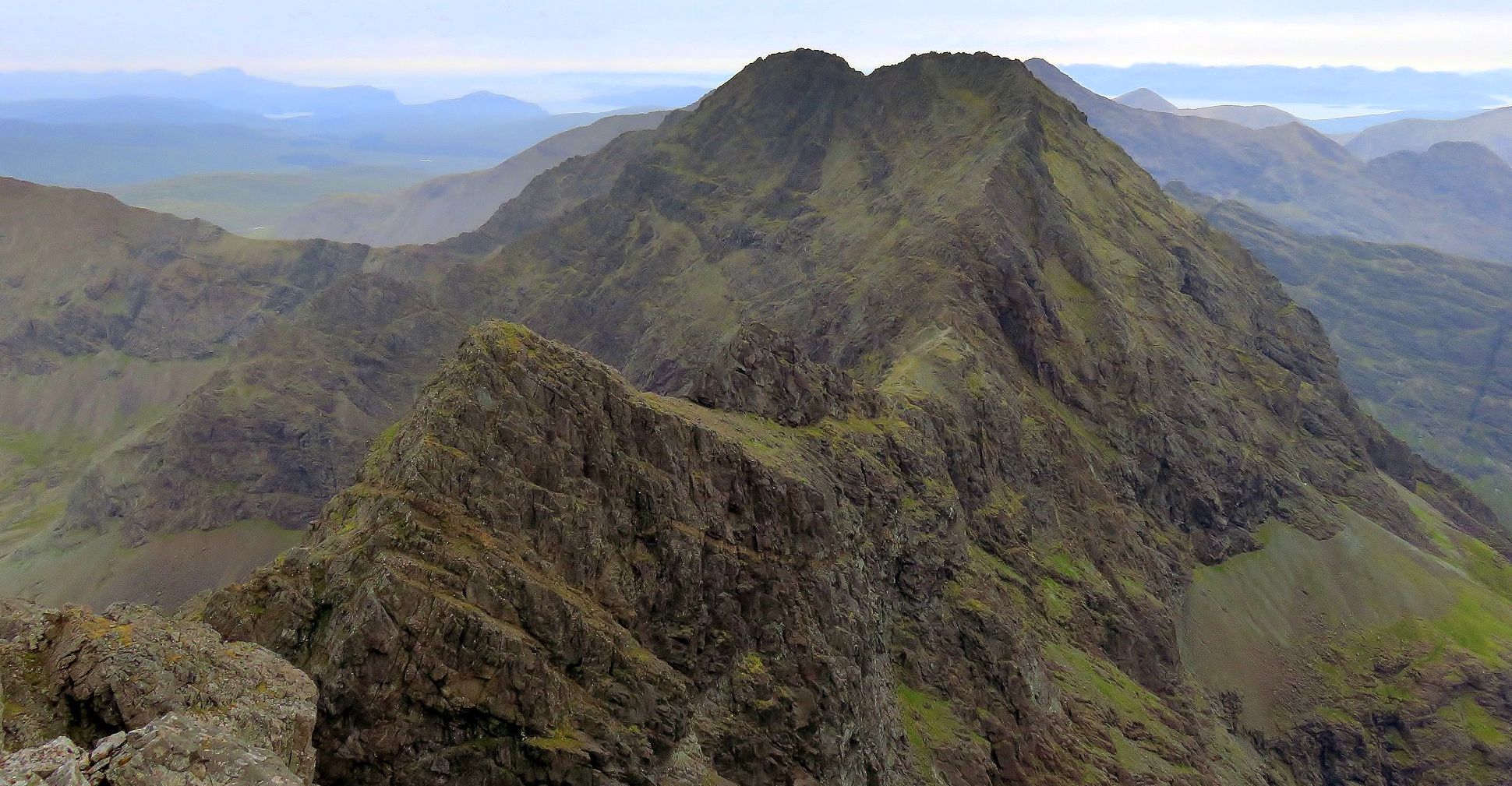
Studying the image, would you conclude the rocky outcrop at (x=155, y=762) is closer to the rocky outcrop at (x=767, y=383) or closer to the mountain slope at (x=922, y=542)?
the mountain slope at (x=922, y=542)

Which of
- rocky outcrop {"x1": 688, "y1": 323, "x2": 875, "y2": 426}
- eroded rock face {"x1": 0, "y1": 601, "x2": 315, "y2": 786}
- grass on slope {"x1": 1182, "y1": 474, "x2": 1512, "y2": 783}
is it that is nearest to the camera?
eroded rock face {"x1": 0, "y1": 601, "x2": 315, "y2": 786}

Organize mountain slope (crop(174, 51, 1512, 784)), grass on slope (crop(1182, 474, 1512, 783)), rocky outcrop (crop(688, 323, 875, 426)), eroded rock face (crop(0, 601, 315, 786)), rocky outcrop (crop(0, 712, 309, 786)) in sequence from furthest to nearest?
grass on slope (crop(1182, 474, 1512, 783)), rocky outcrop (crop(688, 323, 875, 426)), mountain slope (crop(174, 51, 1512, 784)), eroded rock face (crop(0, 601, 315, 786)), rocky outcrop (crop(0, 712, 309, 786))

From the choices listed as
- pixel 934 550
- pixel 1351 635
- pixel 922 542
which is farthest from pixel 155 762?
pixel 1351 635

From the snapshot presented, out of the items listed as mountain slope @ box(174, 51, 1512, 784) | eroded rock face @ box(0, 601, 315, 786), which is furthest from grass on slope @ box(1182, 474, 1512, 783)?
eroded rock face @ box(0, 601, 315, 786)

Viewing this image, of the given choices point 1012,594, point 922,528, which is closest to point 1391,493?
point 1012,594

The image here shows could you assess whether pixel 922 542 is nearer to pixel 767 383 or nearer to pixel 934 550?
pixel 934 550

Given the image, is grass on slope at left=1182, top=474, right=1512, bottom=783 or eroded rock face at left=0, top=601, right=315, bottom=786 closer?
eroded rock face at left=0, top=601, right=315, bottom=786

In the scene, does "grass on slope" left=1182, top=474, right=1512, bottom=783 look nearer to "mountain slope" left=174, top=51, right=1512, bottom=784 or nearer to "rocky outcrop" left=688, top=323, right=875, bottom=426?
"mountain slope" left=174, top=51, right=1512, bottom=784
